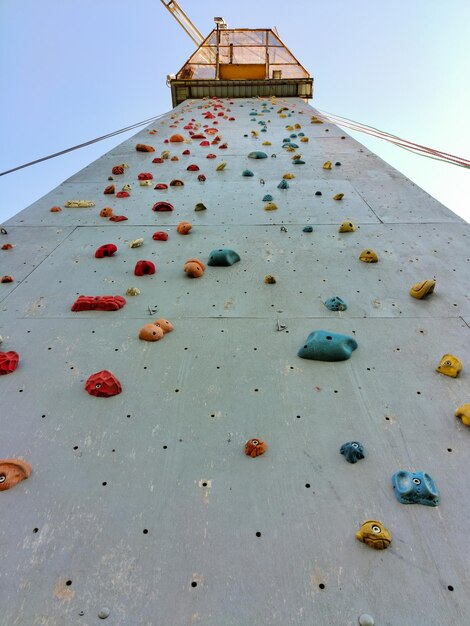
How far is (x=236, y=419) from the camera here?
1662 mm

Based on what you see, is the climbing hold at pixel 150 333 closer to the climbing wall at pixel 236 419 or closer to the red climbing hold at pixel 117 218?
the climbing wall at pixel 236 419

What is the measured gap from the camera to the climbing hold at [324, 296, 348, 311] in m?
2.27

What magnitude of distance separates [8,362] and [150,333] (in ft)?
2.30

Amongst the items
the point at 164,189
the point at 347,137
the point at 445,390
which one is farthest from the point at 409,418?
the point at 347,137

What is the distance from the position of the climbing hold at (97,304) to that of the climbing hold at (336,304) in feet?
A: 4.08

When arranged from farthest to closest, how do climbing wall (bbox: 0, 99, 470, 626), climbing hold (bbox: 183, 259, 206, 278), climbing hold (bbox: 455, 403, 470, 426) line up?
1. climbing hold (bbox: 183, 259, 206, 278)
2. climbing hold (bbox: 455, 403, 470, 426)
3. climbing wall (bbox: 0, 99, 470, 626)

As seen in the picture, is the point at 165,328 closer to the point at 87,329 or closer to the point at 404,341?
the point at 87,329

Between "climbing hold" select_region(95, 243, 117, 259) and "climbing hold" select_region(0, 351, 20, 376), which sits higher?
"climbing hold" select_region(95, 243, 117, 259)

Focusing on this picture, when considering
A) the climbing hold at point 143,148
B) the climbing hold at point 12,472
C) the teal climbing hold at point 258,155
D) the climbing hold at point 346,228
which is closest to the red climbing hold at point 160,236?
the climbing hold at point 346,228

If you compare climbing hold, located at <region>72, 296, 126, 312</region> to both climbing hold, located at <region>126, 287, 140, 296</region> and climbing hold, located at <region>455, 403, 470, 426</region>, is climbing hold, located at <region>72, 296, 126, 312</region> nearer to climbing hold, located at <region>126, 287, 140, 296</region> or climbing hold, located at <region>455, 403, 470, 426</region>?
climbing hold, located at <region>126, 287, 140, 296</region>

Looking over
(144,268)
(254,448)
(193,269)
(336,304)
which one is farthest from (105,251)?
(254,448)

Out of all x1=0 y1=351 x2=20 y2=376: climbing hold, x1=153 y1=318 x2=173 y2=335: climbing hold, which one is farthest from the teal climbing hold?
x1=0 y1=351 x2=20 y2=376: climbing hold

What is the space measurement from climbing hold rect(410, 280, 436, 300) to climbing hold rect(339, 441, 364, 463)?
47.1 inches

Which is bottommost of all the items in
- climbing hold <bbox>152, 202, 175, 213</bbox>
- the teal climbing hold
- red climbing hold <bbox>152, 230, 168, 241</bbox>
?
red climbing hold <bbox>152, 230, 168, 241</bbox>
